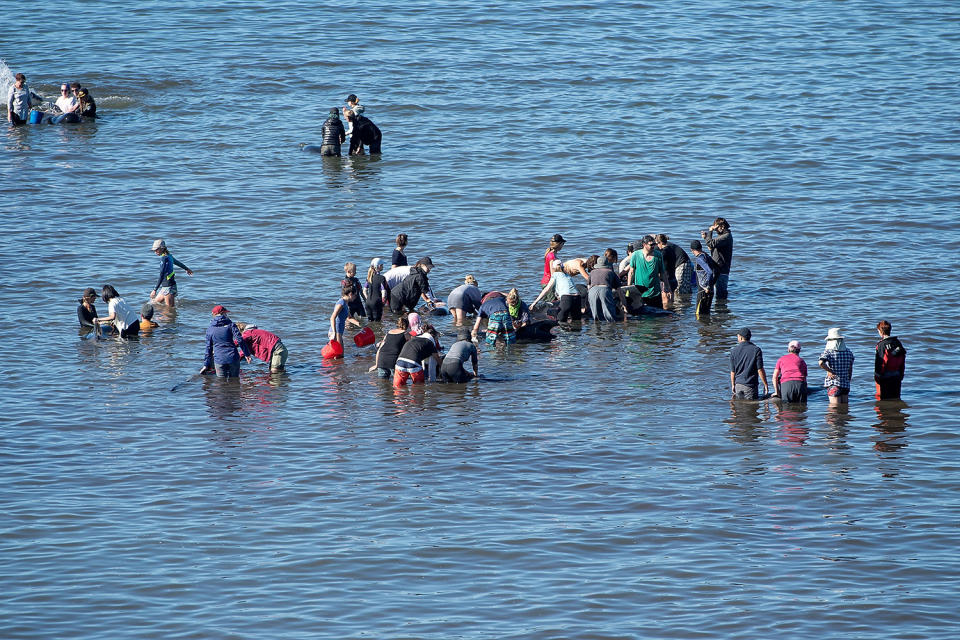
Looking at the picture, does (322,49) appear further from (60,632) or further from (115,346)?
(60,632)

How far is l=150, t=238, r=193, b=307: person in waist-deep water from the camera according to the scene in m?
23.9

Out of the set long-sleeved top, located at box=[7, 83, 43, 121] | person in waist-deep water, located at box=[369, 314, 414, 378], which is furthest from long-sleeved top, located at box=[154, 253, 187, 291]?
long-sleeved top, located at box=[7, 83, 43, 121]

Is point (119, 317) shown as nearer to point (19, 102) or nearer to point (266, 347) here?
point (266, 347)

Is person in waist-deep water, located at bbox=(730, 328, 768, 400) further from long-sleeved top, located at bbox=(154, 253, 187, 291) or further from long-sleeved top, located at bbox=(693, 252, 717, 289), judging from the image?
long-sleeved top, located at bbox=(154, 253, 187, 291)

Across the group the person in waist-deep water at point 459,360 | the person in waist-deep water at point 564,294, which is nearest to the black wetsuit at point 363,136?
the person in waist-deep water at point 564,294

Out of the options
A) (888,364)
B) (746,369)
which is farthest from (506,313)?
(888,364)

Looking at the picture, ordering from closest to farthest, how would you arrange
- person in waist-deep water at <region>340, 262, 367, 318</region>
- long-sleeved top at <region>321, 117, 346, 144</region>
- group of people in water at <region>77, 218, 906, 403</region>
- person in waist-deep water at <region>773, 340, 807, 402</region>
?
person in waist-deep water at <region>773, 340, 807, 402</region>
group of people in water at <region>77, 218, 906, 403</region>
person in waist-deep water at <region>340, 262, 367, 318</region>
long-sleeved top at <region>321, 117, 346, 144</region>

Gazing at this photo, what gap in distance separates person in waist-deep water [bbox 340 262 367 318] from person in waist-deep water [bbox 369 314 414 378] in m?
2.36

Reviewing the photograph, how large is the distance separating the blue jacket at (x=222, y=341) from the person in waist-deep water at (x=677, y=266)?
30.4 ft

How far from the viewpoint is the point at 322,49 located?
4847 centimetres

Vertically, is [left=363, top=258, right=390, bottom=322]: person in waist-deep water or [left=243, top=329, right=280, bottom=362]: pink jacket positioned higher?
[left=363, top=258, right=390, bottom=322]: person in waist-deep water

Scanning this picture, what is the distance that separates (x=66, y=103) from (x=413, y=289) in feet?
67.8

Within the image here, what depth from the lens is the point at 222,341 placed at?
20.5 meters

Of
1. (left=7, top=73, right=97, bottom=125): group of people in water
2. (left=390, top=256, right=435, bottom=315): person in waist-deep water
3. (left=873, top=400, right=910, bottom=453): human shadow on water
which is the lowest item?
(left=873, top=400, right=910, bottom=453): human shadow on water
